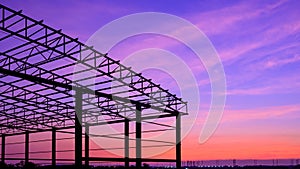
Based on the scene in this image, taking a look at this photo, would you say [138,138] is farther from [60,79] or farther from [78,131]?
[60,79]

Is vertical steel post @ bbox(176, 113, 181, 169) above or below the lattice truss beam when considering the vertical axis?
below

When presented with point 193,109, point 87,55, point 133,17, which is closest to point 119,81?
point 87,55

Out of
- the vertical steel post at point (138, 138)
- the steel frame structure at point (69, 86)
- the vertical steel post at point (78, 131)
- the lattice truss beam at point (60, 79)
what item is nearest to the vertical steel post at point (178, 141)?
the steel frame structure at point (69, 86)

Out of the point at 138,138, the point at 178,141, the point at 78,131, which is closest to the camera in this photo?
the point at 78,131

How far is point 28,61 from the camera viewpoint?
67.8ft

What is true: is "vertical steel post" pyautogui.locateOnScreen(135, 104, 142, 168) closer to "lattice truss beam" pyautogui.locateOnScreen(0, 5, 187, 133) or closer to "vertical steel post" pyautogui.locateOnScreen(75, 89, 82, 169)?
"lattice truss beam" pyautogui.locateOnScreen(0, 5, 187, 133)

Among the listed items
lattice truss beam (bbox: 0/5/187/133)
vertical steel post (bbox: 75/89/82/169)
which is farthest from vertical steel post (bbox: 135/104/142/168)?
vertical steel post (bbox: 75/89/82/169)

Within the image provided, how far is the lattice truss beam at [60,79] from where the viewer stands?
17.6 metres

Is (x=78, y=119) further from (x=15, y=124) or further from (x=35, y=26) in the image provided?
(x=15, y=124)

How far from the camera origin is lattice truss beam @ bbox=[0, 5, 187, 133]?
1759cm

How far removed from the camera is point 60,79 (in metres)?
22.1

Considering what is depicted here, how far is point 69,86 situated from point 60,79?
89.8 inches

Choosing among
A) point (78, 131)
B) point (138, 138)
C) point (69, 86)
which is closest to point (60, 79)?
point (69, 86)

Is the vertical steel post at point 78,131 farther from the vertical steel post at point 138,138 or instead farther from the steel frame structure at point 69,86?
the vertical steel post at point 138,138
